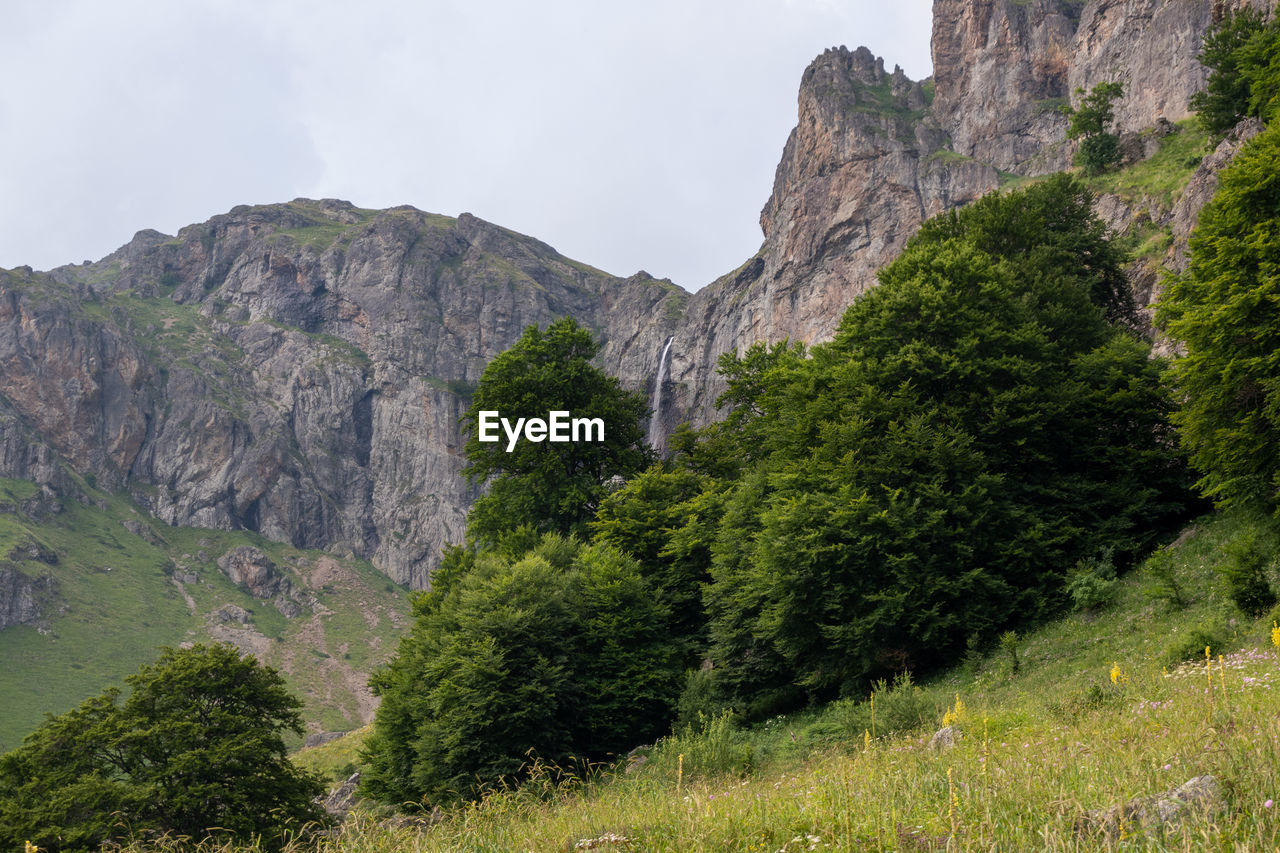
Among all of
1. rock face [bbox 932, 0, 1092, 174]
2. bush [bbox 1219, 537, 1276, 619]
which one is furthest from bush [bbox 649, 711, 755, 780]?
rock face [bbox 932, 0, 1092, 174]

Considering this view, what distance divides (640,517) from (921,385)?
12.5 metres

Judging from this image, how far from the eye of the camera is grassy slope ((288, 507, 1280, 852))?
466 cm

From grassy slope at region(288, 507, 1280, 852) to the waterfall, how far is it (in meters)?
112

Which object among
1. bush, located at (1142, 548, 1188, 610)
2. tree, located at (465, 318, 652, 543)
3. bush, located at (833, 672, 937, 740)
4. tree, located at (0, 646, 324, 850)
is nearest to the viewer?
bush, located at (833, 672, 937, 740)

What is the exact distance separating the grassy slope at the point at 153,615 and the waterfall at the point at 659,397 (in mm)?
70275

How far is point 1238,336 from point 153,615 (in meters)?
165

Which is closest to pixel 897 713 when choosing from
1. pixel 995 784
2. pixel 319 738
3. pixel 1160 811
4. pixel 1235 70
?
pixel 995 784

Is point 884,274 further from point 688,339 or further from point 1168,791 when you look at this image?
point 688,339

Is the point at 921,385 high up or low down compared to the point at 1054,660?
up

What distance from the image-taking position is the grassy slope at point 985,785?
4.66m

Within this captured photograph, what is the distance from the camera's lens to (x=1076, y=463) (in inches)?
925

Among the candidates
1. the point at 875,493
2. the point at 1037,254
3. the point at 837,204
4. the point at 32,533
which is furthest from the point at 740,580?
the point at 32,533

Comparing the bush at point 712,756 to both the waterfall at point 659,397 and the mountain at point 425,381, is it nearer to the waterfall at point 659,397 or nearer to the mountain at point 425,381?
the mountain at point 425,381

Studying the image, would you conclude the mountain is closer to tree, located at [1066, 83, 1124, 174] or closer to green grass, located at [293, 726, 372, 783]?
tree, located at [1066, 83, 1124, 174]
